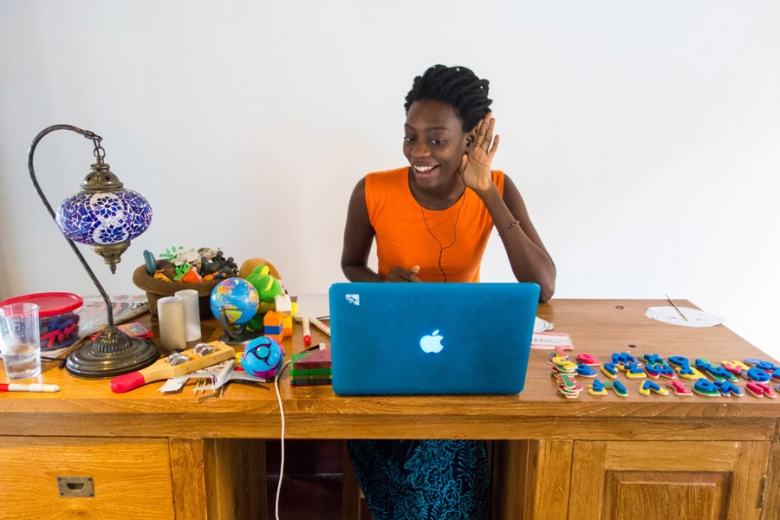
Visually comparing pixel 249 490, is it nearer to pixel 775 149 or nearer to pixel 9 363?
pixel 9 363

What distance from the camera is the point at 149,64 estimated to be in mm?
2186

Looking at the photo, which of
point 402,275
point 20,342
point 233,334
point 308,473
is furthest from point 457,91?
point 308,473

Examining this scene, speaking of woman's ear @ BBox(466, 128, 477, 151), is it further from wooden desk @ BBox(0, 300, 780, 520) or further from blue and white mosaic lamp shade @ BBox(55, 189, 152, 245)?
blue and white mosaic lamp shade @ BBox(55, 189, 152, 245)

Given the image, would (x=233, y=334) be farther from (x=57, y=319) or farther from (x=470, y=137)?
(x=470, y=137)

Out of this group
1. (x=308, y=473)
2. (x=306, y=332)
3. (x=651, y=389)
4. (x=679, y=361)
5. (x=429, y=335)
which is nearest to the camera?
(x=429, y=335)

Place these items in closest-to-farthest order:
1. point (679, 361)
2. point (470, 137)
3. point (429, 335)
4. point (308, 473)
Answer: point (429, 335)
point (679, 361)
point (470, 137)
point (308, 473)

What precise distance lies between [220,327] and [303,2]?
1378mm

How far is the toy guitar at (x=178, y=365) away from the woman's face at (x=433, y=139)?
74 cm

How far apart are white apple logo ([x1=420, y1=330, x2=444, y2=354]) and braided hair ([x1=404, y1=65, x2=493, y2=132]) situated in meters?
0.83

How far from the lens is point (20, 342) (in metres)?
1.13

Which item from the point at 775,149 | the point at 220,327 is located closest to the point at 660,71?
the point at 775,149

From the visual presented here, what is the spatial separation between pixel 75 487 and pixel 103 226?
521 mm

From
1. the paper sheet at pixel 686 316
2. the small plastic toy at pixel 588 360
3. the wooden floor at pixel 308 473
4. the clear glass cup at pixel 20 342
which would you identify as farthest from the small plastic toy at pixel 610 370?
the wooden floor at pixel 308 473

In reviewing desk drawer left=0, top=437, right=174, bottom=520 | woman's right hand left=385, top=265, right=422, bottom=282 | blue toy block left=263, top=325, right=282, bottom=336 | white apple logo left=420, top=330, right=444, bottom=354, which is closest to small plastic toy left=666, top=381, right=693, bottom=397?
white apple logo left=420, top=330, right=444, bottom=354
